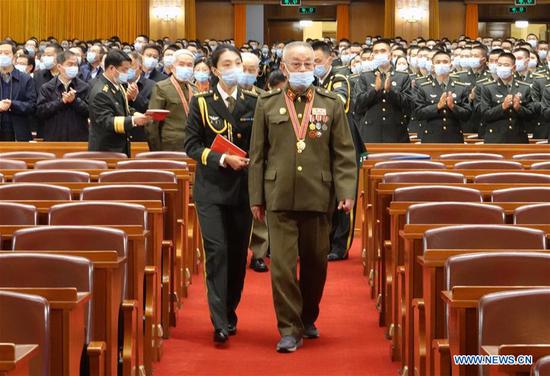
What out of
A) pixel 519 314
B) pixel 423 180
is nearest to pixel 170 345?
pixel 423 180

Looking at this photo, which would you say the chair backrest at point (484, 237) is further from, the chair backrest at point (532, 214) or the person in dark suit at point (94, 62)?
the person in dark suit at point (94, 62)

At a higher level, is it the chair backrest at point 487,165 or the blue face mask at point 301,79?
the blue face mask at point 301,79

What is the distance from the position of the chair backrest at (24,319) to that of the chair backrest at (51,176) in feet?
10.4

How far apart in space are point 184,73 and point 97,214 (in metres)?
3.07

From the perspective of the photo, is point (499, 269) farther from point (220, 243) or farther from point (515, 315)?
point (220, 243)

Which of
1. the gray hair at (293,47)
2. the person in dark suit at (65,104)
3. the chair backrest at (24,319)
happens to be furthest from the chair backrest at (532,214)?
the person in dark suit at (65,104)

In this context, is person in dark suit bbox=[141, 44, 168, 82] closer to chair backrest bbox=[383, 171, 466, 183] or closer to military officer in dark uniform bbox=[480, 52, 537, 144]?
military officer in dark uniform bbox=[480, 52, 537, 144]

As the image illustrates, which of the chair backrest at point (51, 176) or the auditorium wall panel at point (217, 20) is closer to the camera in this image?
the chair backrest at point (51, 176)

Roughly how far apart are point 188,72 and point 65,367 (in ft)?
15.4

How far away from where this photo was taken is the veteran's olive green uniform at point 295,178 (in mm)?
5070

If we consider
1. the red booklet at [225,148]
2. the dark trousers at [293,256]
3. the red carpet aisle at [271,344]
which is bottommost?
the red carpet aisle at [271,344]

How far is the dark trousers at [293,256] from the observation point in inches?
203

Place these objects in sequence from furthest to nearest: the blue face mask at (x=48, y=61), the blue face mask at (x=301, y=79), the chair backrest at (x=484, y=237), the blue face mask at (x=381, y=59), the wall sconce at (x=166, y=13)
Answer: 1. the wall sconce at (x=166, y=13)
2. the blue face mask at (x=48, y=61)
3. the blue face mask at (x=381, y=59)
4. the blue face mask at (x=301, y=79)
5. the chair backrest at (x=484, y=237)

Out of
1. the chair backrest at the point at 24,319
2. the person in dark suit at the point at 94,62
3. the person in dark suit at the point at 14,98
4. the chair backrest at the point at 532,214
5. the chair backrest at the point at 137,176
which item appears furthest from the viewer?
the person in dark suit at the point at 94,62
